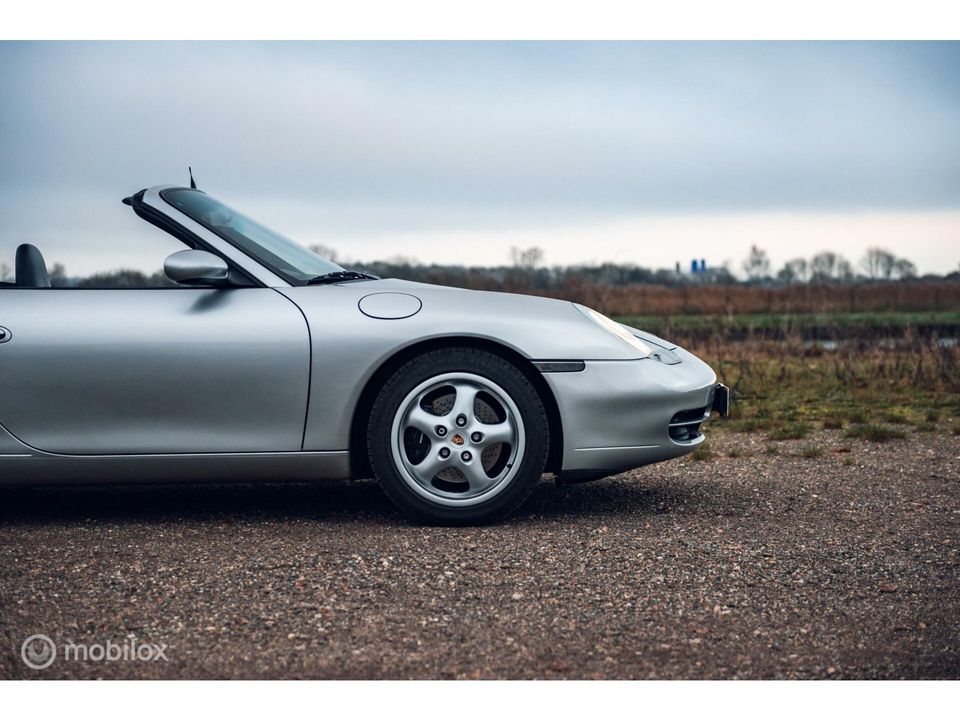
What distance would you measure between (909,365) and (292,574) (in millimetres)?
8600

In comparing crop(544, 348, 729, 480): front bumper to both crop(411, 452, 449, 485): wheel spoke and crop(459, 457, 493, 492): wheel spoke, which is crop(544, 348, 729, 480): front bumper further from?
crop(411, 452, 449, 485): wheel spoke

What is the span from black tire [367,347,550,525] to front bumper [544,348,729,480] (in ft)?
0.37

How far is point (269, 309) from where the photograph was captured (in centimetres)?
420

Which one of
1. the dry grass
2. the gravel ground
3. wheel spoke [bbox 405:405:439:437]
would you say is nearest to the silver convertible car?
wheel spoke [bbox 405:405:439:437]

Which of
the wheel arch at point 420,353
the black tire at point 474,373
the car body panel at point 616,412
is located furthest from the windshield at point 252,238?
the car body panel at point 616,412

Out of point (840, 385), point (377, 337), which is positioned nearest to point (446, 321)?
point (377, 337)

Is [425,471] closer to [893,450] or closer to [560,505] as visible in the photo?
[560,505]

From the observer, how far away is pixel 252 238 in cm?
446

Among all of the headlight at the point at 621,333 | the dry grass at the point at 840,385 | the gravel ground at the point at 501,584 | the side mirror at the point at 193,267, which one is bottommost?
the gravel ground at the point at 501,584

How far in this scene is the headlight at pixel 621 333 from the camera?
439 cm

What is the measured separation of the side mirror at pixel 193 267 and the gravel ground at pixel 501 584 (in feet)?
3.36

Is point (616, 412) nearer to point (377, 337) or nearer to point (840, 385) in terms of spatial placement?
point (377, 337)

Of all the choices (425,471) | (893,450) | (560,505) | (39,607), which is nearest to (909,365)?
(893,450)

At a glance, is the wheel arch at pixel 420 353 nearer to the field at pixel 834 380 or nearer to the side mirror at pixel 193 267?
the side mirror at pixel 193 267
